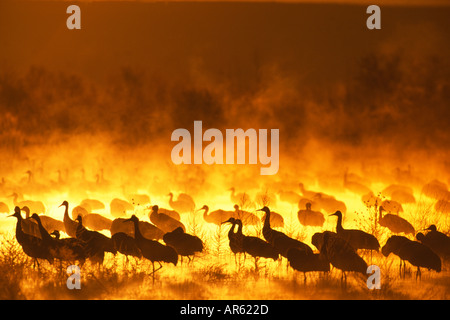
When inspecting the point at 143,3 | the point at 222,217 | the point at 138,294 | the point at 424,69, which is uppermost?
the point at 143,3

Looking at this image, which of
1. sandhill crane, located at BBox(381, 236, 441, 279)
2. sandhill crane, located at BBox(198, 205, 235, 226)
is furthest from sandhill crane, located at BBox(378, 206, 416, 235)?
sandhill crane, located at BBox(198, 205, 235, 226)

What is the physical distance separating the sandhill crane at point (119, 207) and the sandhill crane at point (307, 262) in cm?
234

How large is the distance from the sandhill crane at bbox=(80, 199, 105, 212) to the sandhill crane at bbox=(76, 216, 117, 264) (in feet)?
4.97

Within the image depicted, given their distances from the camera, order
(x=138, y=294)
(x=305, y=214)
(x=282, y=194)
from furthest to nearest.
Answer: (x=282, y=194) < (x=305, y=214) < (x=138, y=294)

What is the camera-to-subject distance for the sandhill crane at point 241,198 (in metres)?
7.39

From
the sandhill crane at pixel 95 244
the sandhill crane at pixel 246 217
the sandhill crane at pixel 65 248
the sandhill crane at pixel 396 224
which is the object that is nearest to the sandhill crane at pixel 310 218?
the sandhill crane at pixel 246 217

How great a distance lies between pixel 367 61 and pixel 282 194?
1.88 metres

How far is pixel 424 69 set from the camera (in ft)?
25.8

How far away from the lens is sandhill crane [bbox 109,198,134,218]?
708cm

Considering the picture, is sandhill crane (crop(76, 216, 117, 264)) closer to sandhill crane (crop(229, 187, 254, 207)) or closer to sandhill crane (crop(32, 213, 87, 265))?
sandhill crane (crop(32, 213, 87, 265))

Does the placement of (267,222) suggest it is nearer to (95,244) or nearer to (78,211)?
(95,244)

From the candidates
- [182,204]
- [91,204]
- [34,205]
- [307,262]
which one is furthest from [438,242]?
[34,205]

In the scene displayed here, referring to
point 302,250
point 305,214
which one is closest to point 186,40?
point 305,214

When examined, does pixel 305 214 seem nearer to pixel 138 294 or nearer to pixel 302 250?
pixel 302 250
